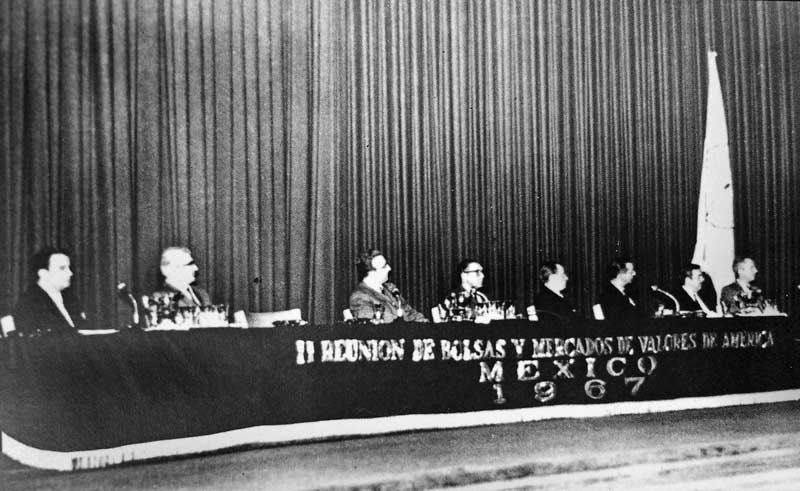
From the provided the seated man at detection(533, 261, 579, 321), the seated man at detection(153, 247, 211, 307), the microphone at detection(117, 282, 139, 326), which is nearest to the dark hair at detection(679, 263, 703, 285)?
the seated man at detection(533, 261, 579, 321)

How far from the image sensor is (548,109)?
20.6 feet

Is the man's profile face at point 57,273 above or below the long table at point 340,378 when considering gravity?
above

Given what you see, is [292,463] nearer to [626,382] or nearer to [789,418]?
[626,382]

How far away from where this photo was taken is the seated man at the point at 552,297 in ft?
17.0

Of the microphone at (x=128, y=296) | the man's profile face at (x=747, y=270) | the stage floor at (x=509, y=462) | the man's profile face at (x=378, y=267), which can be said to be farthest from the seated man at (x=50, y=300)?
the man's profile face at (x=747, y=270)

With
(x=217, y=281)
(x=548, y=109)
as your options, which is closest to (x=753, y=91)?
(x=548, y=109)

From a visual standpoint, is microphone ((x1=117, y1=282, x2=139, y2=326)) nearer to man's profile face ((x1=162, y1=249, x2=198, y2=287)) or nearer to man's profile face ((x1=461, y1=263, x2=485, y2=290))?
man's profile face ((x1=162, y1=249, x2=198, y2=287))

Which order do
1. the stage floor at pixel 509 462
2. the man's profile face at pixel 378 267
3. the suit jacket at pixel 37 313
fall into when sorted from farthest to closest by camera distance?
1. the man's profile face at pixel 378 267
2. the suit jacket at pixel 37 313
3. the stage floor at pixel 509 462

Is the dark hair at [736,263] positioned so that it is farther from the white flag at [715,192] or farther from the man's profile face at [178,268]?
the man's profile face at [178,268]

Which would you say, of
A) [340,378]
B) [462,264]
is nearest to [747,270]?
[462,264]

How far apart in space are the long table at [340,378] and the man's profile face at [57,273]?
0.84 m

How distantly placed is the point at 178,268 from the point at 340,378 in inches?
54.5

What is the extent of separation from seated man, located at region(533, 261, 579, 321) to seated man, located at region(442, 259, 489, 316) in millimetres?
391

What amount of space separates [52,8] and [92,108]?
0.64 m
